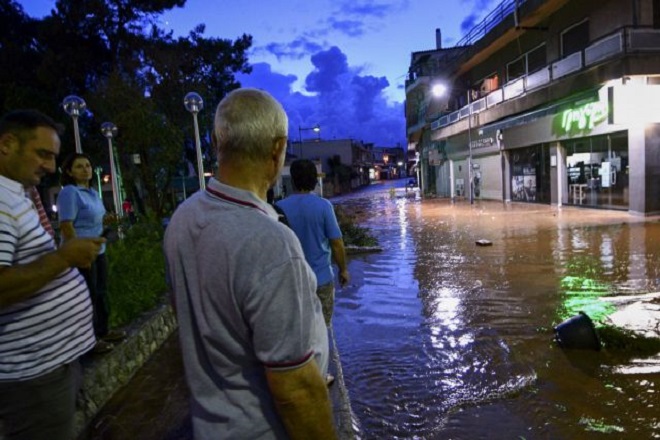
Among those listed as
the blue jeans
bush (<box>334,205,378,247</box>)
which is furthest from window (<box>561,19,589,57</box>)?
the blue jeans

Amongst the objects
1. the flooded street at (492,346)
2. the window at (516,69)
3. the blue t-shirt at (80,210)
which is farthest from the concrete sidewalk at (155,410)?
the window at (516,69)

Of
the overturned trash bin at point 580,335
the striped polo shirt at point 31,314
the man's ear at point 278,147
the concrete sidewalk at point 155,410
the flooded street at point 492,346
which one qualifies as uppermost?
the man's ear at point 278,147

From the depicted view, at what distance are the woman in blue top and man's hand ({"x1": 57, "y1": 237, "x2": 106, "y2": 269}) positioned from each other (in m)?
2.28

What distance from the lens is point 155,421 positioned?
371cm

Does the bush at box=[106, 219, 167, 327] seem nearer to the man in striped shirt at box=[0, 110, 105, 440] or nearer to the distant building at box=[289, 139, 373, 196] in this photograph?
the man in striped shirt at box=[0, 110, 105, 440]

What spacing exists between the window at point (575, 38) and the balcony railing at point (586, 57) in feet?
3.55

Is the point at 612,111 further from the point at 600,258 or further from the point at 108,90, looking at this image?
the point at 108,90

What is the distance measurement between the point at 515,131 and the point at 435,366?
70.2 ft

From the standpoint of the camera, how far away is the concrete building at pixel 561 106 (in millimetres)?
14531

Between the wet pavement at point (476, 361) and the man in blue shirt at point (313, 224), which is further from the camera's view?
the man in blue shirt at point (313, 224)

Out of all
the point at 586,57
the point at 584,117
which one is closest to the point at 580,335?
the point at 586,57

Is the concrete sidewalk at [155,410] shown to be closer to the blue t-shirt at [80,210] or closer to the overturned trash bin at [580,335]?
the blue t-shirt at [80,210]

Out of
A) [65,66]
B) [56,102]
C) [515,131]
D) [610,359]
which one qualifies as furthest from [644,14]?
[56,102]

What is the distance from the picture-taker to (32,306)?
1961mm
